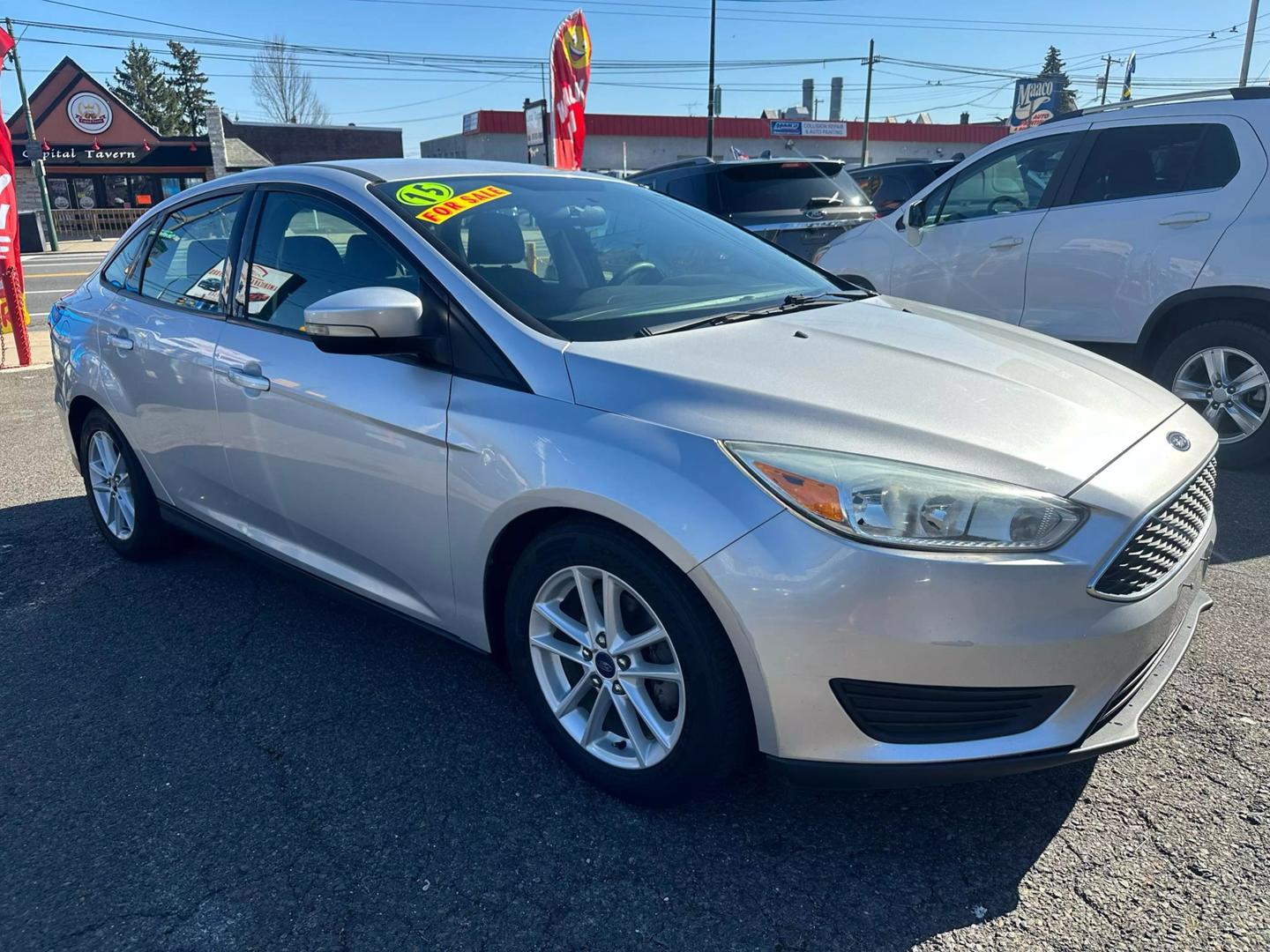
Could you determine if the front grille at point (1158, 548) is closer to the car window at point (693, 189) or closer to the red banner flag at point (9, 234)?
the car window at point (693, 189)

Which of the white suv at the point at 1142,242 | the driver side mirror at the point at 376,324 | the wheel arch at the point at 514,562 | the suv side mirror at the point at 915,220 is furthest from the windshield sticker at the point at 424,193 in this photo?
the suv side mirror at the point at 915,220

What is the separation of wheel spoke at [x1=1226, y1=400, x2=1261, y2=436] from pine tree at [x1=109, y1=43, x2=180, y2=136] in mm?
81375

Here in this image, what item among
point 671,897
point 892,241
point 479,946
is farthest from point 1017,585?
point 892,241

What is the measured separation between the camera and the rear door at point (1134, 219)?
4.86m

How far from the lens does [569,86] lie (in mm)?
14266

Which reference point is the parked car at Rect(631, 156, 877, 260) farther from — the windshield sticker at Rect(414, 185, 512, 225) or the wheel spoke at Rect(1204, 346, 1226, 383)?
the windshield sticker at Rect(414, 185, 512, 225)

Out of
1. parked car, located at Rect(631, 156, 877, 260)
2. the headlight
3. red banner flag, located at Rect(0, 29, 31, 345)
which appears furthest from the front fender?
red banner flag, located at Rect(0, 29, 31, 345)

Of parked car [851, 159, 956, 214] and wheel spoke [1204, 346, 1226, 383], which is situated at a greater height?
parked car [851, 159, 956, 214]

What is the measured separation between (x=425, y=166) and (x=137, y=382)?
1521 mm

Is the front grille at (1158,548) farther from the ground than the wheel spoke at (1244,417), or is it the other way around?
the front grille at (1158,548)

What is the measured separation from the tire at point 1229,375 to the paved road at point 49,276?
40.4ft

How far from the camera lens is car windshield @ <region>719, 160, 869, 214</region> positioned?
8.16 m

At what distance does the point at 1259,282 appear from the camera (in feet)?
15.2

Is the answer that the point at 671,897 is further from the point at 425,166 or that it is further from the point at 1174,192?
the point at 1174,192
